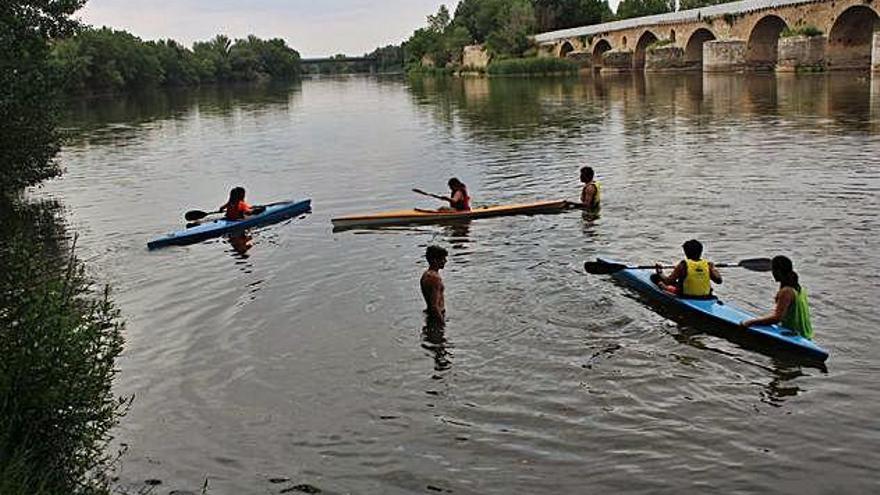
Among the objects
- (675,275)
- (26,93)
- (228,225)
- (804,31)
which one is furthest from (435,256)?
(804,31)

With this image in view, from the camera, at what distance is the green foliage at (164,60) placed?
74.2 m

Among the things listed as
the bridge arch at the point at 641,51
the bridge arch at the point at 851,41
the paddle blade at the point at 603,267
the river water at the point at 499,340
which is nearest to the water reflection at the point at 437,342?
the river water at the point at 499,340

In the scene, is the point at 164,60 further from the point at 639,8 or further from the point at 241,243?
the point at 241,243

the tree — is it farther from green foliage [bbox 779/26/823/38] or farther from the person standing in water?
the person standing in water

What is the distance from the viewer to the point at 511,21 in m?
99.6

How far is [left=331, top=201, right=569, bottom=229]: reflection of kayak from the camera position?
630 inches

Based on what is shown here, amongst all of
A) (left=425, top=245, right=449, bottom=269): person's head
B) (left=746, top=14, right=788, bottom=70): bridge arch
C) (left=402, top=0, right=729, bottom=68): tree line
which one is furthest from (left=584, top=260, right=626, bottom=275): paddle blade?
(left=402, top=0, right=729, bottom=68): tree line

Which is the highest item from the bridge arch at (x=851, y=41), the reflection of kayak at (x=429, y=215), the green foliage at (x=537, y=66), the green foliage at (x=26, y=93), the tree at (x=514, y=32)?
the tree at (x=514, y=32)

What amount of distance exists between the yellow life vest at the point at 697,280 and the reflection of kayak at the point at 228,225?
924cm

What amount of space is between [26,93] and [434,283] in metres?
10.7

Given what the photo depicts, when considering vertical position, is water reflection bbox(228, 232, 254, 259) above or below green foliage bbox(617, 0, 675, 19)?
below

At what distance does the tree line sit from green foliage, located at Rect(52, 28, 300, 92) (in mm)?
25082

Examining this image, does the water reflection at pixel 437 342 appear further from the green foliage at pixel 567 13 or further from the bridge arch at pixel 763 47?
the green foliage at pixel 567 13

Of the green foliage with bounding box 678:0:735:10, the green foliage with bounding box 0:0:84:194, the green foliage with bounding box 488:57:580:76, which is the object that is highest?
the green foliage with bounding box 678:0:735:10
